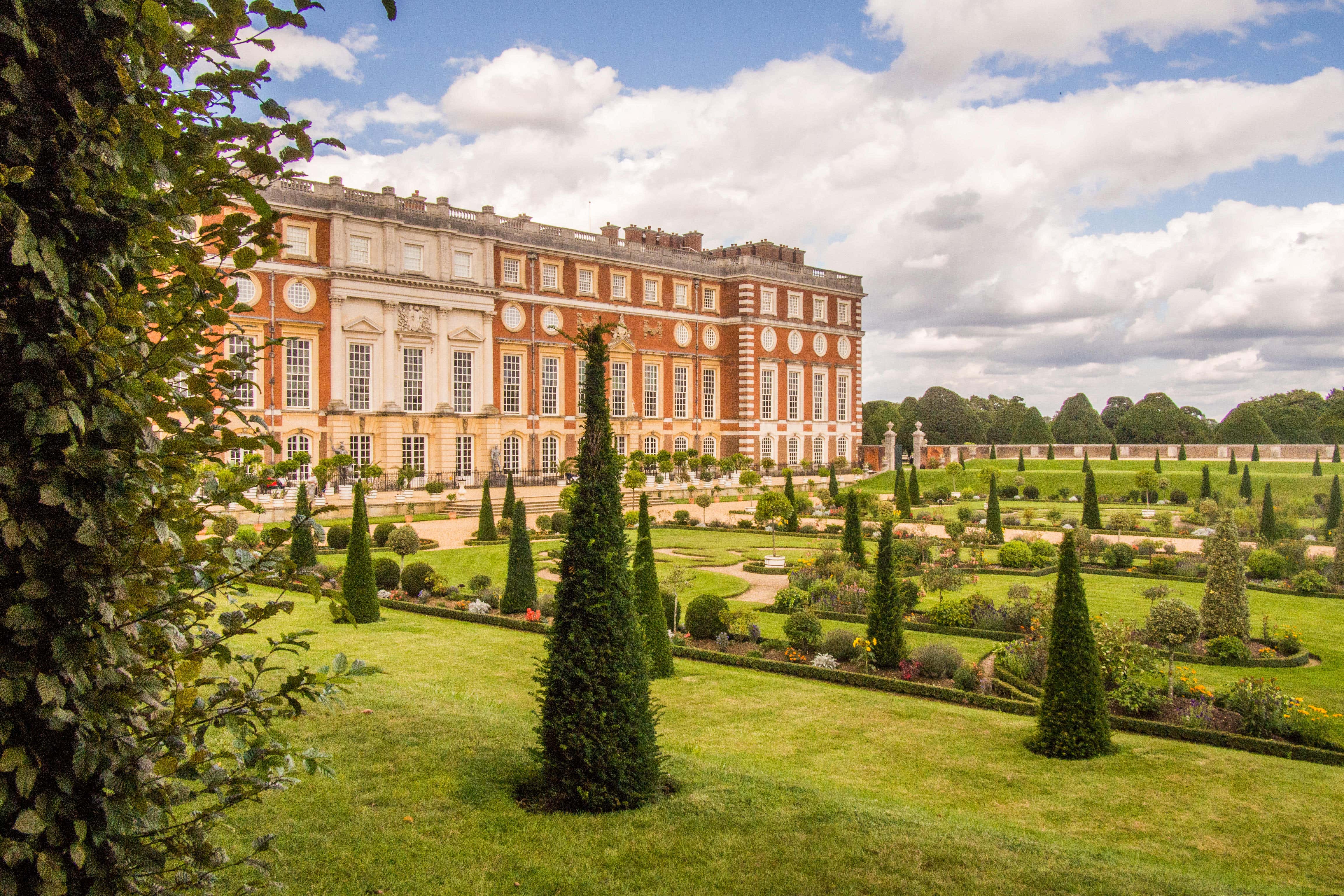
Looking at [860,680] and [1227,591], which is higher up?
[1227,591]

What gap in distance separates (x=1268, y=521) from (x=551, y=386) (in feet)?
88.8

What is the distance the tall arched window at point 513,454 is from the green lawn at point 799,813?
27.0 metres

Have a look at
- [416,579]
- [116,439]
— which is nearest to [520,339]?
[416,579]

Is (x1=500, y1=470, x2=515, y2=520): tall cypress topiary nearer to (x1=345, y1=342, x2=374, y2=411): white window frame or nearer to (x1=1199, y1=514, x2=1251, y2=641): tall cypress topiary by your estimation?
(x1=345, y1=342, x2=374, y2=411): white window frame

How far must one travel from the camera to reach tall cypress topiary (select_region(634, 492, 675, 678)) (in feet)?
35.5

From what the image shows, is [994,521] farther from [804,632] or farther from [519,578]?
[519,578]

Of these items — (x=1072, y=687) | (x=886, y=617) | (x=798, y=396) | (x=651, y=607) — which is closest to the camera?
(x=1072, y=687)

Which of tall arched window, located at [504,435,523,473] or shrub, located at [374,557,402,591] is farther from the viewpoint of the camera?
tall arched window, located at [504,435,523,473]

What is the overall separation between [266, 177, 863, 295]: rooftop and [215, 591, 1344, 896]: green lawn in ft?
73.3

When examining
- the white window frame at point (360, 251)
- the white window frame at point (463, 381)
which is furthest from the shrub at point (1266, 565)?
the white window frame at point (360, 251)

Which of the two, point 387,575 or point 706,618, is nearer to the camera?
point 706,618

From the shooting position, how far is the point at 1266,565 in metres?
19.4

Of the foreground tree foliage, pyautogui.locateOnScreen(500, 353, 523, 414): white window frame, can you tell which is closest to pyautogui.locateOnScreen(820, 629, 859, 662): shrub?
the foreground tree foliage

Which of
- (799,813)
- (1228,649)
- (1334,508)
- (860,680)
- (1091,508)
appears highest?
(1334,508)
